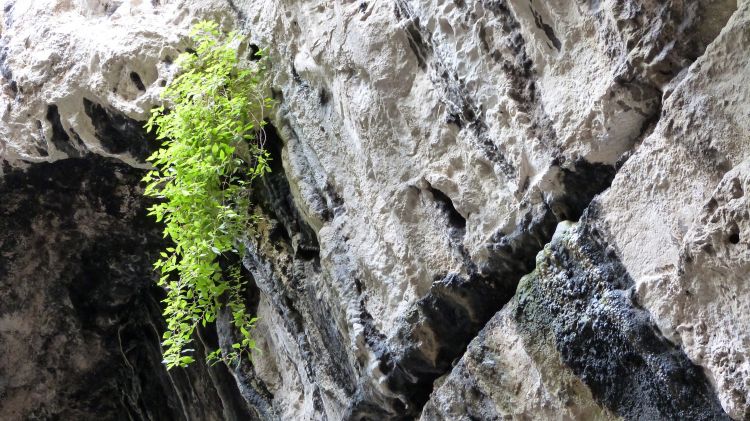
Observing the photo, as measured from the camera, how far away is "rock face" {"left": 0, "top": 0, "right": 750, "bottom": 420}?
215 centimetres

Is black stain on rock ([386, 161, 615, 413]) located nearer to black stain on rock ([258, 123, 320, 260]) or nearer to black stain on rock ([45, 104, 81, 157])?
black stain on rock ([258, 123, 320, 260])

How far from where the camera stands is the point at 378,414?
3.61 m

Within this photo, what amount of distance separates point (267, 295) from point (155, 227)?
5.09 ft

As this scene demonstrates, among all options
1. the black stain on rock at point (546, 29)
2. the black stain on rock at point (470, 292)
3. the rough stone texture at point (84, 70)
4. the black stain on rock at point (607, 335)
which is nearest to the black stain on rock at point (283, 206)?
the rough stone texture at point (84, 70)

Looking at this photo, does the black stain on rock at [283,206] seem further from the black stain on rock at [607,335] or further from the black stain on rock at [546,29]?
the black stain on rock at [546,29]

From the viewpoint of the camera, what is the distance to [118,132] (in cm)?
468

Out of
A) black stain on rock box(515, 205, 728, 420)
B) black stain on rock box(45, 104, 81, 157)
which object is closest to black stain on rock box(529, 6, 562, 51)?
black stain on rock box(515, 205, 728, 420)

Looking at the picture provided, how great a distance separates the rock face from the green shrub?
144 millimetres

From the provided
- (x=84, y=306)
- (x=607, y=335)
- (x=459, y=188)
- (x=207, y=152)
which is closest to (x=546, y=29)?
(x=459, y=188)

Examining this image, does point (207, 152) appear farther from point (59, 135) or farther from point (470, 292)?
point (470, 292)

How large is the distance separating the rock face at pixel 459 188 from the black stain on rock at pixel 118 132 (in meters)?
0.02

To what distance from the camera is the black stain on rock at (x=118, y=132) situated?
4.60 m

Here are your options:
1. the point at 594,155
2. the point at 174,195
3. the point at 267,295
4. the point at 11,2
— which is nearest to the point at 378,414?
the point at 267,295

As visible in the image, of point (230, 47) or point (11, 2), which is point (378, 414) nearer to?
point (230, 47)
